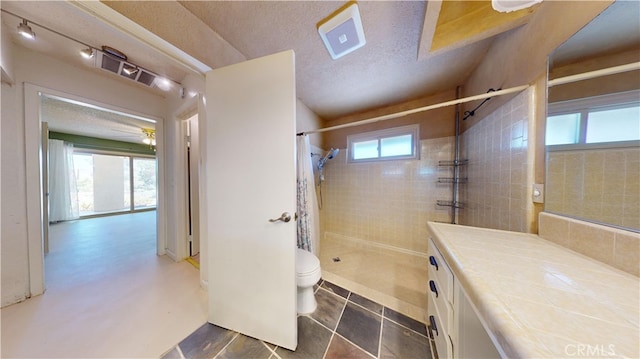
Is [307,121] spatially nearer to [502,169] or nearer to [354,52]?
[354,52]

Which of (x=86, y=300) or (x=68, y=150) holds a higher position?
(x=68, y=150)

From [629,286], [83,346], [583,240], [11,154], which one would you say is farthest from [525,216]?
[11,154]

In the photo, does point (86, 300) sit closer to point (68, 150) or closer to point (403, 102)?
point (403, 102)

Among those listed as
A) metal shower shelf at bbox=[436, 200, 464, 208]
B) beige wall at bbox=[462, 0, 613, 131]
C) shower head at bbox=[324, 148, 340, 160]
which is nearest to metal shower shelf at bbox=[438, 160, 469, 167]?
metal shower shelf at bbox=[436, 200, 464, 208]

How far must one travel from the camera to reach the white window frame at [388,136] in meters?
2.39

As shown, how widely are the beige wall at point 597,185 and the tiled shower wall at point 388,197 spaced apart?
1445mm

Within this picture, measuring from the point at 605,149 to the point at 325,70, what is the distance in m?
1.80

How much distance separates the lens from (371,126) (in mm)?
2650

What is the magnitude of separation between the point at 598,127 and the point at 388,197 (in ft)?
6.14

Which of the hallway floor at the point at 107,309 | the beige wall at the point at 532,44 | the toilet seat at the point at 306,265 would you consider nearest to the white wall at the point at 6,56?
the hallway floor at the point at 107,309

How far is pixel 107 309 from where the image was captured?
4.62ft

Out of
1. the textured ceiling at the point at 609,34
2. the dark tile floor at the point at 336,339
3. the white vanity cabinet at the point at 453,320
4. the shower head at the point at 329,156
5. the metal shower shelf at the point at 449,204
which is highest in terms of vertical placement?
the textured ceiling at the point at 609,34

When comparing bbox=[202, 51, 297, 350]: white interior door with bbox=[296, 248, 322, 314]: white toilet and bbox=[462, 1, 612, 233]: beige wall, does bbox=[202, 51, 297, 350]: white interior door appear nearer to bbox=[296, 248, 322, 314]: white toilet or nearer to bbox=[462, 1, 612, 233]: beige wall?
bbox=[296, 248, 322, 314]: white toilet

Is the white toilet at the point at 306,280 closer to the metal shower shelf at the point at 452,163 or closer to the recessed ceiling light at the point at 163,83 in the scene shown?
the metal shower shelf at the point at 452,163
